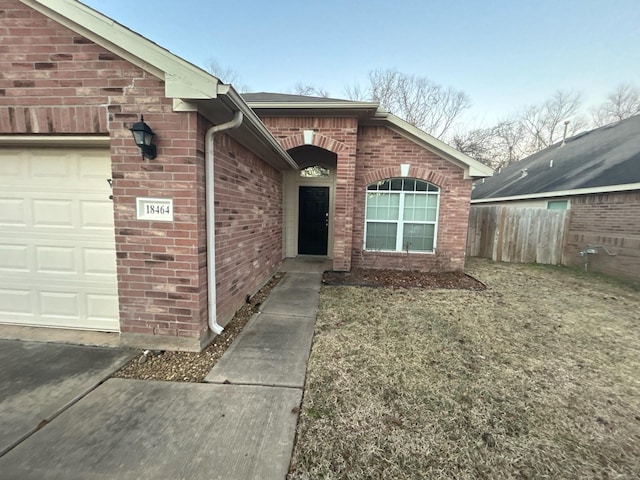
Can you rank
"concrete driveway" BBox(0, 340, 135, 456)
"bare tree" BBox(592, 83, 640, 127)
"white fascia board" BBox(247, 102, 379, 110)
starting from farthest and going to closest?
"bare tree" BBox(592, 83, 640, 127)
"white fascia board" BBox(247, 102, 379, 110)
"concrete driveway" BBox(0, 340, 135, 456)

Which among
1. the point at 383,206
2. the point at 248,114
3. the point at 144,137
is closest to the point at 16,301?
the point at 144,137

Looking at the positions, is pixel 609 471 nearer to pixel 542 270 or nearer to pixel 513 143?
pixel 542 270

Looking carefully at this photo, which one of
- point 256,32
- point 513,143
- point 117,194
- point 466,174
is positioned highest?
point 256,32

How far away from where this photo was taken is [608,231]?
7207 mm

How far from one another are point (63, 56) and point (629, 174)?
1171 cm

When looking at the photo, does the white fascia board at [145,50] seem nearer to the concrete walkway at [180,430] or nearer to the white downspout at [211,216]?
the white downspout at [211,216]

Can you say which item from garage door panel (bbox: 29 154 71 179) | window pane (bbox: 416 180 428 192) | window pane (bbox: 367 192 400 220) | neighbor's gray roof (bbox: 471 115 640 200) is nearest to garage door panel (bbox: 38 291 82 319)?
garage door panel (bbox: 29 154 71 179)

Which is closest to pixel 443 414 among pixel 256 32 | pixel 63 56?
pixel 63 56

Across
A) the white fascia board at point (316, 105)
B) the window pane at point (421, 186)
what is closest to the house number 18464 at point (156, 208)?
the white fascia board at point (316, 105)

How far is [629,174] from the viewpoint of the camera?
710cm

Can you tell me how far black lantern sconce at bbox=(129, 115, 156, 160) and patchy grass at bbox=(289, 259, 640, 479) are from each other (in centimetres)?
270

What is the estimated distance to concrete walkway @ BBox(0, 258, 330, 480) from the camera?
1.57 m

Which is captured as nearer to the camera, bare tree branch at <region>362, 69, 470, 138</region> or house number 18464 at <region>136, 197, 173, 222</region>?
house number 18464 at <region>136, 197, 173, 222</region>

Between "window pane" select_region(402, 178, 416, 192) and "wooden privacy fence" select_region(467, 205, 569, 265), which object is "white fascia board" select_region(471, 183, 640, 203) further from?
"window pane" select_region(402, 178, 416, 192)
